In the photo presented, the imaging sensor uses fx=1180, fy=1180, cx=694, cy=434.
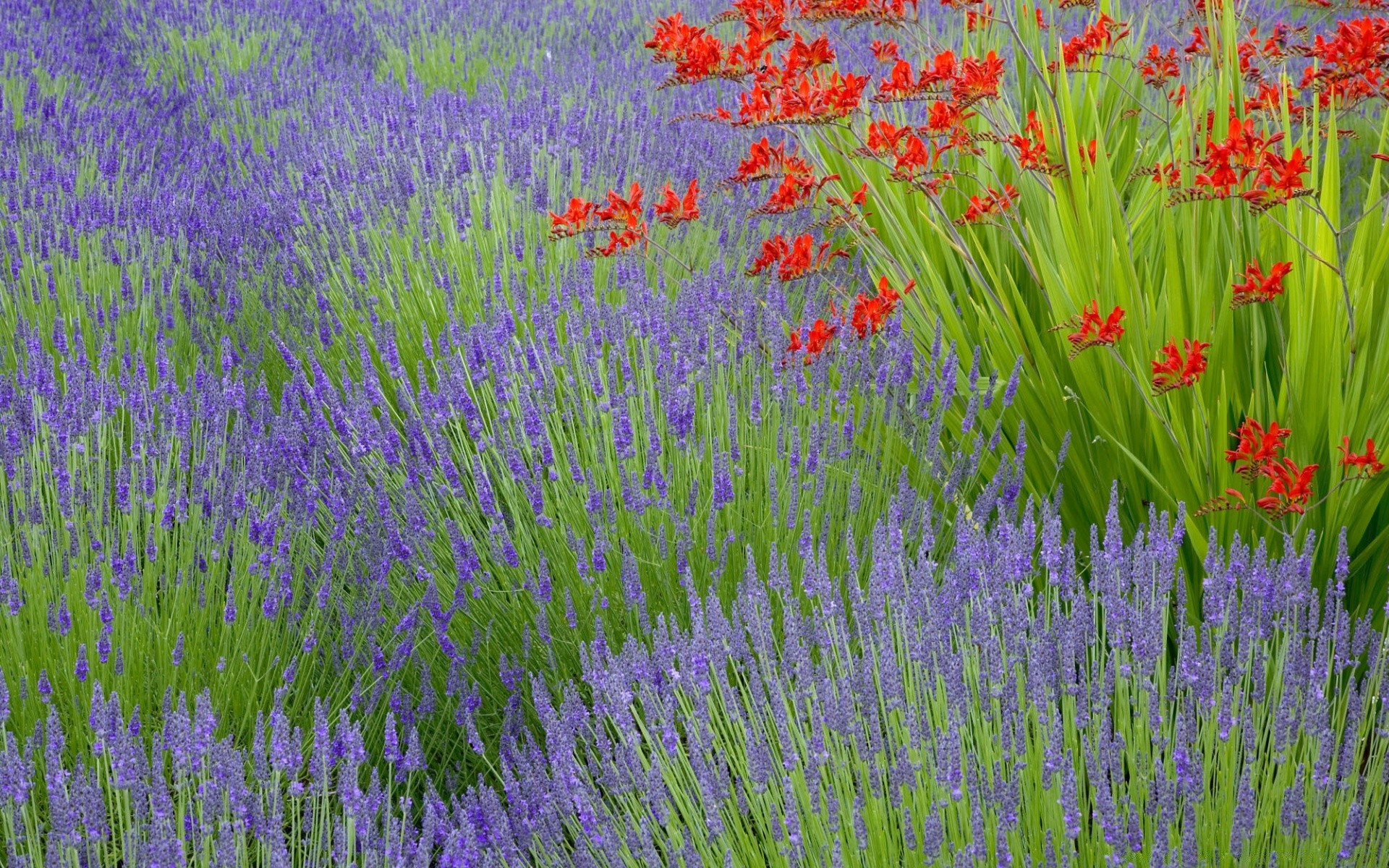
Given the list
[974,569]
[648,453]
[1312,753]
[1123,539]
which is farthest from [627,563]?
[1123,539]

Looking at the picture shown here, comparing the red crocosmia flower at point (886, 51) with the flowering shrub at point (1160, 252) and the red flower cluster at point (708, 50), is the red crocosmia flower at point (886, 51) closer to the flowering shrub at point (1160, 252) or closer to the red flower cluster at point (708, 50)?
the flowering shrub at point (1160, 252)

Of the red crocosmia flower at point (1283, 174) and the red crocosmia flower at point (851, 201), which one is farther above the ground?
the red crocosmia flower at point (851, 201)

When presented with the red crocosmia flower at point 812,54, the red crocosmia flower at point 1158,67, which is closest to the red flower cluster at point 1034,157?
the red crocosmia flower at point 812,54

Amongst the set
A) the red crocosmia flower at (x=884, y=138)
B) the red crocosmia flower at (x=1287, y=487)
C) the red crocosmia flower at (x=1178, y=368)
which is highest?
the red crocosmia flower at (x=884, y=138)

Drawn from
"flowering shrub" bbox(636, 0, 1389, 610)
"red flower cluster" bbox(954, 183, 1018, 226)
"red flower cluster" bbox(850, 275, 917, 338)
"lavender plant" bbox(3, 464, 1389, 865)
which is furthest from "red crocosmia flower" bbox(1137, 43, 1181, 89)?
"lavender plant" bbox(3, 464, 1389, 865)

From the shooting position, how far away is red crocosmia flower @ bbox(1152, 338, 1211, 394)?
1.81 metres

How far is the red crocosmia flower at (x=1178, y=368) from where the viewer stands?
1806 mm

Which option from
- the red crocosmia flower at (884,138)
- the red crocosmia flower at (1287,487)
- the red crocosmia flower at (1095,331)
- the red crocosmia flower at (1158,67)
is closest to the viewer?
the red crocosmia flower at (1287,487)

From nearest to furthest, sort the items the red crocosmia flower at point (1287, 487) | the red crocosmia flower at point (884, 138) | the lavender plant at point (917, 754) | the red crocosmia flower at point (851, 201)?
the lavender plant at point (917, 754)
the red crocosmia flower at point (1287, 487)
the red crocosmia flower at point (884, 138)
the red crocosmia flower at point (851, 201)

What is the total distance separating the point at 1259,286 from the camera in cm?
189

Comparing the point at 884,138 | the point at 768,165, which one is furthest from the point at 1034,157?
the point at 768,165

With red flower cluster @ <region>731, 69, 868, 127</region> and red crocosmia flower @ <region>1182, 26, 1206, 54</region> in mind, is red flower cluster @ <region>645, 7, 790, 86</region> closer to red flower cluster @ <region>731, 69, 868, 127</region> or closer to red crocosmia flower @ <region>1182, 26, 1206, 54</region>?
red flower cluster @ <region>731, 69, 868, 127</region>

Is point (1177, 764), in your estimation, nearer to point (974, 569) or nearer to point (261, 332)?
point (974, 569)

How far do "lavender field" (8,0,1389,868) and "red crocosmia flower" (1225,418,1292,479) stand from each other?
2 cm
